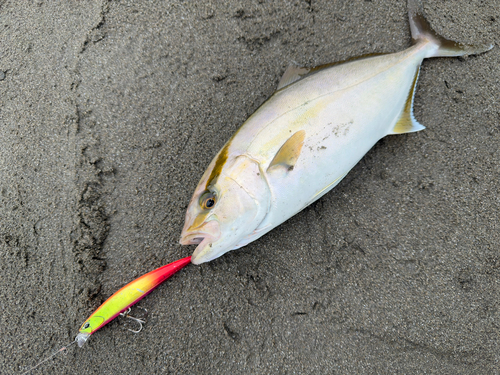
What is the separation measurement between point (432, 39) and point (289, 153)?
3.87 feet

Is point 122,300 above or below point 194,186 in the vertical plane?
below

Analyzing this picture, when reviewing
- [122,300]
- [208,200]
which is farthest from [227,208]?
[122,300]

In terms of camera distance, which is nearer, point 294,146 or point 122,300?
point 294,146

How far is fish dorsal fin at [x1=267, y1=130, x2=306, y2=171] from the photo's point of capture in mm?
1427

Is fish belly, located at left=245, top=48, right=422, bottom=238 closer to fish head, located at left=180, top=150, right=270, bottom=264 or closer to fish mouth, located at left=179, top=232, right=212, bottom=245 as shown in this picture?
fish head, located at left=180, top=150, right=270, bottom=264

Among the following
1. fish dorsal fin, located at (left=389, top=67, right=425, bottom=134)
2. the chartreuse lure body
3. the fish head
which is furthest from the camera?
fish dorsal fin, located at (left=389, top=67, right=425, bottom=134)

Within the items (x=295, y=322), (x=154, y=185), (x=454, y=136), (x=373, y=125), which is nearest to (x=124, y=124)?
(x=154, y=185)

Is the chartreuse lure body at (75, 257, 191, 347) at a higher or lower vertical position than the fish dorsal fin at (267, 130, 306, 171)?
lower

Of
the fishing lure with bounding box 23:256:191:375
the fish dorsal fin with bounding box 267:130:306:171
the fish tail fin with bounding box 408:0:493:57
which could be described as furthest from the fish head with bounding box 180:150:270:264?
the fish tail fin with bounding box 408:0:493:57

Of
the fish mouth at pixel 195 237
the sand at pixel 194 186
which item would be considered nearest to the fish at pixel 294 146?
the fish mouth at pixel 195 237

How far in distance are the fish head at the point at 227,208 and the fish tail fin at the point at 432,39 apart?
1323 mm

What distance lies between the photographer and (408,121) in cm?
171

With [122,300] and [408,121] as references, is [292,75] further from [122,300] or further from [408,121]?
[122,300]

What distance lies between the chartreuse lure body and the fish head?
1.16 feet
